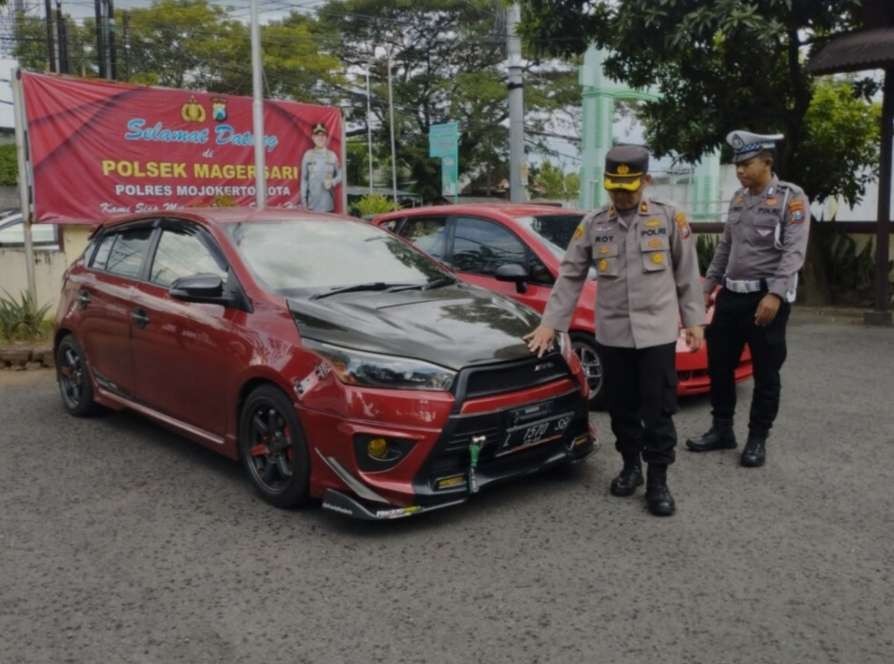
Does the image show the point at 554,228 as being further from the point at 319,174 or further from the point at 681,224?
the point at 319,174

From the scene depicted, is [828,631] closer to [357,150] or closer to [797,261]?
[797,261]

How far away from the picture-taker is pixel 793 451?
493 cm

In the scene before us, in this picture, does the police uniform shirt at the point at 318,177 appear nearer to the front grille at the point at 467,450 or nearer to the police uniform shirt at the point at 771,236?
the police uniform shirt at the point at 771,236

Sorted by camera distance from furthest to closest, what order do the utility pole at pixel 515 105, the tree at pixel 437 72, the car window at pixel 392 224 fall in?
the tree at pixel 437 72 < the utility pole at pixel 515 105 < the car window at pixel 392 224

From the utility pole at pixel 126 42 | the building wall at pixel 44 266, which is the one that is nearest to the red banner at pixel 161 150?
the building wall at pixel 44 266

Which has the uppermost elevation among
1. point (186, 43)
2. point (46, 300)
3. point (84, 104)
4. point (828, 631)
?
point (186, 43)

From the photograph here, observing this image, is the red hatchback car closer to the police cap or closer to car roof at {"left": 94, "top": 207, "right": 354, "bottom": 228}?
car roof at {"left": 94, "top": 207, "right": 354, "bottom": 228}

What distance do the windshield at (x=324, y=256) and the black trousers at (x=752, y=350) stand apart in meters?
1.65

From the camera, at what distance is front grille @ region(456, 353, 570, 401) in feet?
12.3

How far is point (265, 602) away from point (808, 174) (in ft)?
33.6

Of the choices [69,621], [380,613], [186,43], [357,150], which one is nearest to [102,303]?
[69,621]

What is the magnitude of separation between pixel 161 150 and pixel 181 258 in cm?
538

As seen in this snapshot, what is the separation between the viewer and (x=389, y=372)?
146 inches

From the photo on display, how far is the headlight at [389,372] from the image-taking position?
3.69 metres
